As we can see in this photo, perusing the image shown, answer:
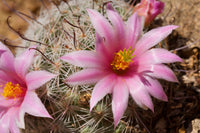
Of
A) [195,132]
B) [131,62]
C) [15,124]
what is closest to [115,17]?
[131,62]

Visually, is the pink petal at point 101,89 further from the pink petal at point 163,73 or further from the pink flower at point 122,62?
the pink petal at point 163,73

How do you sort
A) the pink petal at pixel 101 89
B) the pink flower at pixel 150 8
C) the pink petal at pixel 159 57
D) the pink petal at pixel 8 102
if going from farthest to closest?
1. the pink flower at pixel 150 8
2. the pink petal at pixel 8 102
3. the pink petal at pixel 159 57
4. the pink petal at pixel 101 89

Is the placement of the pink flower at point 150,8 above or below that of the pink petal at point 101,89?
above

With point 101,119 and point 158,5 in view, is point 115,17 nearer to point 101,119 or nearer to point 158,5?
point 158,5

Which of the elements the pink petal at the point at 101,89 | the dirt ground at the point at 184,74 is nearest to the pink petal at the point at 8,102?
the pink petal at the point at 101,89

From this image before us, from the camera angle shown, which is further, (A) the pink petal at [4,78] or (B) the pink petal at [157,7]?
(B) the pink petal at [157,7]

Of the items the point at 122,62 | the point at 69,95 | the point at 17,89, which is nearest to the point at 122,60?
the point at 122,62

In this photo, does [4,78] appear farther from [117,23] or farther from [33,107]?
[117,23]
